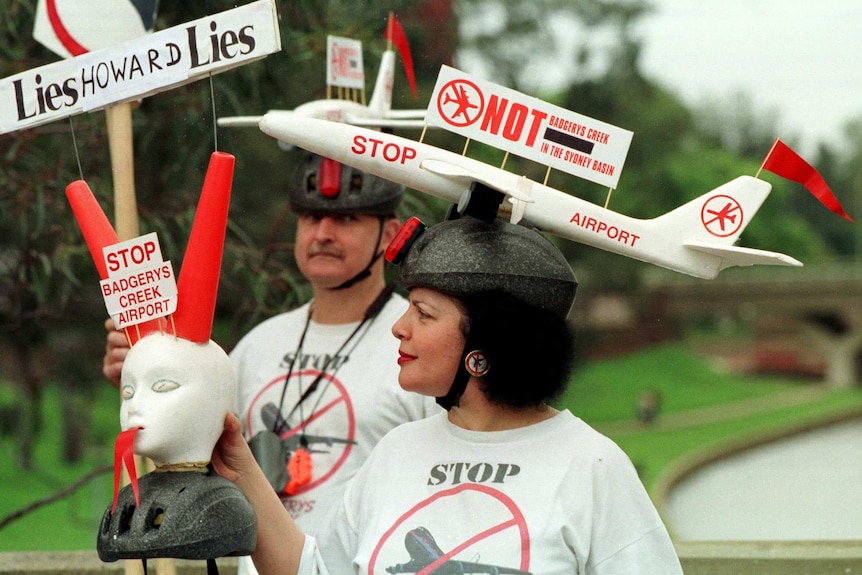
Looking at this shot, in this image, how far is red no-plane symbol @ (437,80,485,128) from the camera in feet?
7.58

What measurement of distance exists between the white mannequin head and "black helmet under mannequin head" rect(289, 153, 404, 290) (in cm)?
92

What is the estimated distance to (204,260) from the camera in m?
2.26

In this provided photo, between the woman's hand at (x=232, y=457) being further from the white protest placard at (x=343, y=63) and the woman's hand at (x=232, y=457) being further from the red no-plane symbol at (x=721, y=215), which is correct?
the white protest placard at (x=343, y=63)

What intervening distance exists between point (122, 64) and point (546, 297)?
3.48 ft

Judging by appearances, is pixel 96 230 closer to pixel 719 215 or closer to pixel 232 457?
pixel 232 457

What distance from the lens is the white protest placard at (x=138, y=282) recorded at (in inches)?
88.3

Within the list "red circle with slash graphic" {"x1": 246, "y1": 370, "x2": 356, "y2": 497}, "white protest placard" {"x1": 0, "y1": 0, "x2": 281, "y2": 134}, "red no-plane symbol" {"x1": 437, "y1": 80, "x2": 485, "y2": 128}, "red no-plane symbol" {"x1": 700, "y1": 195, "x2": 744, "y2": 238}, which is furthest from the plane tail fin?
"red circle with slash graphic" {"x1": 246, "y1": 370, "x2": 356, "y2": 497}

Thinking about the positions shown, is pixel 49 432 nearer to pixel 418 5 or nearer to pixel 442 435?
pixel 418 5

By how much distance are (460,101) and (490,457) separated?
71 centimetres

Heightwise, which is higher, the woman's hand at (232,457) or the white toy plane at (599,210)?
the white toy plane at (599,210)

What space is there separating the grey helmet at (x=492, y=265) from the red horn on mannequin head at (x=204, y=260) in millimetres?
379

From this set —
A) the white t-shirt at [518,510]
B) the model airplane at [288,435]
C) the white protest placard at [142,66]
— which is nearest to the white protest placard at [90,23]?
the white protest placard at [142,66]

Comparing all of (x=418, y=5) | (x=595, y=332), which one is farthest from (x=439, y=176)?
(x=595, y=332)

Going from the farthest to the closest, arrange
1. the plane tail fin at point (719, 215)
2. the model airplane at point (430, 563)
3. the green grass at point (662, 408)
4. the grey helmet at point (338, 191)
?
the green grass at point (662, 408) < the grey helmet at point (338, 191) < the plane tail fin at point (719, 215) < the model airplane at point (430, 563)
